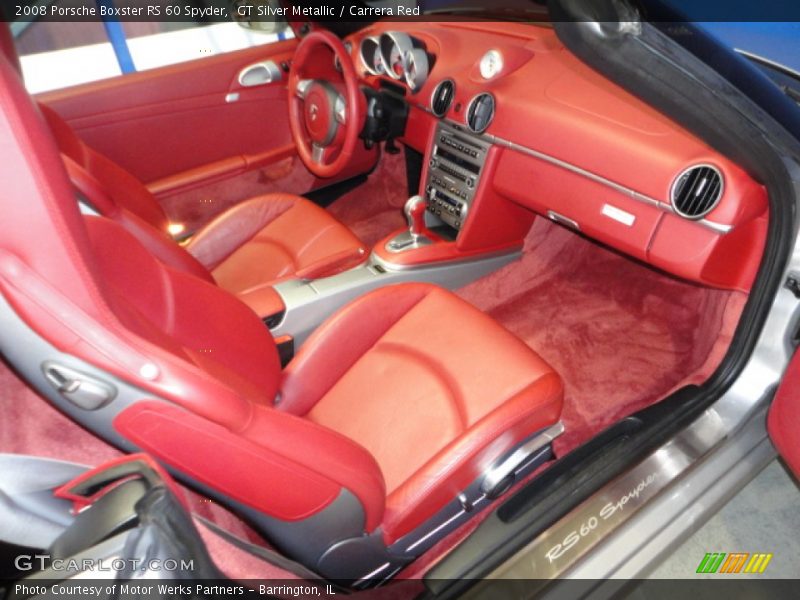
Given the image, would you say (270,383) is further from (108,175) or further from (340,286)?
(108,175)

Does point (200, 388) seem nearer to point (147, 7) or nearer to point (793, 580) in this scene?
point (793, 580)

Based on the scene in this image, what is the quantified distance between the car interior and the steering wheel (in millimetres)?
10

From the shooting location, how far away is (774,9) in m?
1.88

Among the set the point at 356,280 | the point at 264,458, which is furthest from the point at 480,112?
the point at 264,458

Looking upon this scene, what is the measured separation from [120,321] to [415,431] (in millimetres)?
696

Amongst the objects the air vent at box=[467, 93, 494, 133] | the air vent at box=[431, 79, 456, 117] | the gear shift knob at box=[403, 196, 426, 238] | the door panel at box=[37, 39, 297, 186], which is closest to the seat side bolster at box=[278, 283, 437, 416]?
the gear shift knob at box=[403, 196, 426, 238]

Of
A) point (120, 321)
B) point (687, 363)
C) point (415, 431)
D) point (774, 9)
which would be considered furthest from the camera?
point (774, 9)

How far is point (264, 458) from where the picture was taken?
71 centimetres

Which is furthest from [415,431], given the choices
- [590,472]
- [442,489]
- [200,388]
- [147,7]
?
[147,7]

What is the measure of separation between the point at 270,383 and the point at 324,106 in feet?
3.82

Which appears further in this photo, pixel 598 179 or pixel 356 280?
pixel 356 280

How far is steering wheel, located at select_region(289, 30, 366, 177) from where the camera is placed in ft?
5.73

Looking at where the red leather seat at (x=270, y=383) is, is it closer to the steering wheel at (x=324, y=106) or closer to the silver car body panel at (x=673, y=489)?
the silver car body panel at (x=673, y=489)

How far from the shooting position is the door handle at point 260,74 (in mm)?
Result: 2140
